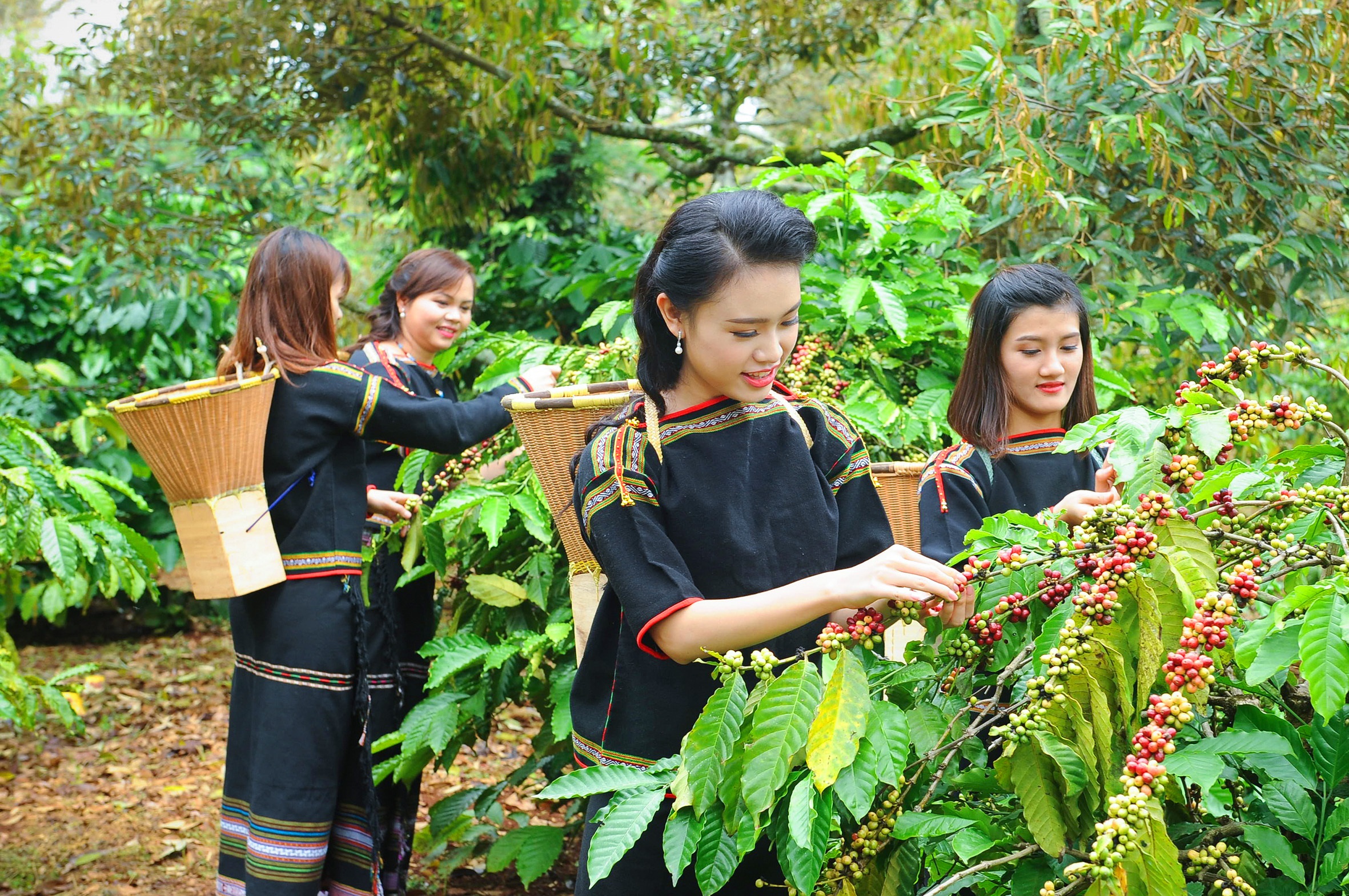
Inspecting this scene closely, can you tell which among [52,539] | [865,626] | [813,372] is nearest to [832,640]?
[865,626]

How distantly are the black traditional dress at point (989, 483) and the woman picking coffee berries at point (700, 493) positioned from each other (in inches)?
18.0

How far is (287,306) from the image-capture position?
303 cm

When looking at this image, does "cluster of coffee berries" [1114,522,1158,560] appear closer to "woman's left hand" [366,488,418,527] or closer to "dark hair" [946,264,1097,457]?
"dark hair" [946,264,1097,457]

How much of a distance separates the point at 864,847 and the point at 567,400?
41.3 inches

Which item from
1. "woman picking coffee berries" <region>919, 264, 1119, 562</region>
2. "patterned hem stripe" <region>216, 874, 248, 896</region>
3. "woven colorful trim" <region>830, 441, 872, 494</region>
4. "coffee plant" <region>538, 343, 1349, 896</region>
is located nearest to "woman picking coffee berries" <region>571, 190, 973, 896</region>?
"woven colorful trim" <region>830, 441, 872, 494</region>

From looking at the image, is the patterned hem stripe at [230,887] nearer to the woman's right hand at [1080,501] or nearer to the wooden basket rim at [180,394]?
the wooden basket rim at [180,394]

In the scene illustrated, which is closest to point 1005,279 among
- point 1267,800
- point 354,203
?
point 1267,800

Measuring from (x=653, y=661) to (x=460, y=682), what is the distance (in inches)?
59.2

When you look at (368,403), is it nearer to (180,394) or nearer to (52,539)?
(180,394)

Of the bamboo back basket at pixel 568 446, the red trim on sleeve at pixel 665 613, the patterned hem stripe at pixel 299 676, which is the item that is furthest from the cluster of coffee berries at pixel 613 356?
the red trim on sleeve at pixel 665 613

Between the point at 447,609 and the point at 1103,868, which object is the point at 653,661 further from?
the point at 447,609

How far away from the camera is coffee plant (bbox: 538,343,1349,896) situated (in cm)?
123

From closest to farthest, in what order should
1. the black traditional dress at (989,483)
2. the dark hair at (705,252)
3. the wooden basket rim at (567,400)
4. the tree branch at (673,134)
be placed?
the dark hair at (705,252)
the wooden basket rim at (567,400)
the black traditional dress at (989,483)
the tree branch at (673,134)

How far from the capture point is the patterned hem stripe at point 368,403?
9.77 feet
